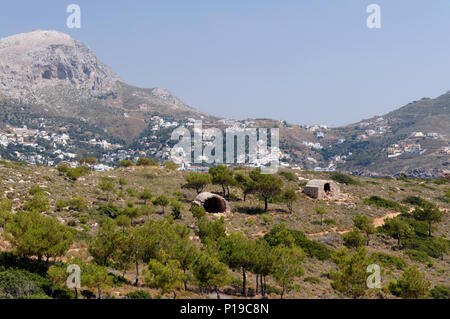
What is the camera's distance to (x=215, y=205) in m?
40.2

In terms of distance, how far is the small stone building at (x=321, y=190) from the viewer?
47.4 metres

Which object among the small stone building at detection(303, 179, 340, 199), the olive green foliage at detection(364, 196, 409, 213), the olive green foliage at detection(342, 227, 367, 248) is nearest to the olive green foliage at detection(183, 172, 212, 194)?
the small stone building at detection(303, 179, 340, 199)

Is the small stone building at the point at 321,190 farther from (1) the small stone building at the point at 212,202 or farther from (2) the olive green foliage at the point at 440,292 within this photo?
(2) the olive green foliage at the point at 440,292

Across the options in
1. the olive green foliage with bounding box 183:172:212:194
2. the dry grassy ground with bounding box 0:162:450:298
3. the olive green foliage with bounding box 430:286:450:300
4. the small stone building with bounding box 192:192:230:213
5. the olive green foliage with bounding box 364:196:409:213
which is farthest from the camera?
the olive green foliage with bounding box 364:196:409:213

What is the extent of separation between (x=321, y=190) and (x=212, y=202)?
18.9 metres

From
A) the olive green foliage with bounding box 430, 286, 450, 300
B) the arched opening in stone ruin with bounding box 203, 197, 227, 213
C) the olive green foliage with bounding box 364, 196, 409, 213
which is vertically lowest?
the olive green foliage with bounding box 430, 286, 450, 300

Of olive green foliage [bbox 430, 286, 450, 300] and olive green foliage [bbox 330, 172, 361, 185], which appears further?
olive green foliage [bbox 330, 172, 361, 185]

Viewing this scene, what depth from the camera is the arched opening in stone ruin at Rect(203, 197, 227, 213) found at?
39119 millimetres

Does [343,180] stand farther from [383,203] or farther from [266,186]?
[266,186]

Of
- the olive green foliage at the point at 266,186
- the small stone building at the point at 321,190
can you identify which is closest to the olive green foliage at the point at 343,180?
the small stone building at the point at 321,190

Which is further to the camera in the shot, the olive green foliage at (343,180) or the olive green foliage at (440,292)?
the olive green foliage at (343,180)

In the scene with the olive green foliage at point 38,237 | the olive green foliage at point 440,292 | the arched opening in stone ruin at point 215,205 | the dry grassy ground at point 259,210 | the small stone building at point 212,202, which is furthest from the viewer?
the arched opening in stone ruin at point 215,205

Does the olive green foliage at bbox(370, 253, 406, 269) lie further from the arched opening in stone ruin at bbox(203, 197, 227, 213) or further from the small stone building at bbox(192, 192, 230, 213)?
the arched opening in stone ruin at bbox(203, 197, 227, 213)

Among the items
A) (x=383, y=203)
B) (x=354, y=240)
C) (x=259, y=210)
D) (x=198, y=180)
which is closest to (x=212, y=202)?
(x=198, y=180)
